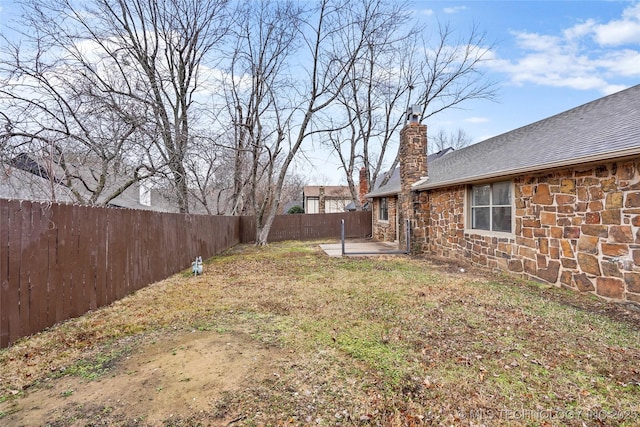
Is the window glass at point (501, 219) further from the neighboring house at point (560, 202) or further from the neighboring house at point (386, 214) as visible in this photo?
the neighboring house at point (386, 214)

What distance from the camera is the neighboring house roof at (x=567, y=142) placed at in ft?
14.9

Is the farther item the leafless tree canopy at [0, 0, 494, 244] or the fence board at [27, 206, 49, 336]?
the leafless tree canopy at [0, 0, 494, 244]

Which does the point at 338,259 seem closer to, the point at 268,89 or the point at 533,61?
the point at 268,89

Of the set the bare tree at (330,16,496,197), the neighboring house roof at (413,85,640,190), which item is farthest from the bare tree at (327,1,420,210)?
the neighboring house roof at (413,85,640,190)

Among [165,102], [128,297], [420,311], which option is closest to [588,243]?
[420,311]

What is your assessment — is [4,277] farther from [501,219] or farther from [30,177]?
[501,219]

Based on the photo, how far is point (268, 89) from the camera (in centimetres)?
1361

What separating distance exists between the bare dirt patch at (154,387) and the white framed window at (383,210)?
475 inches

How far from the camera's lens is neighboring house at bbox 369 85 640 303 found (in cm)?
439

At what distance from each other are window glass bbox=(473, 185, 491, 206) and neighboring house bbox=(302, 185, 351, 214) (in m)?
27.1

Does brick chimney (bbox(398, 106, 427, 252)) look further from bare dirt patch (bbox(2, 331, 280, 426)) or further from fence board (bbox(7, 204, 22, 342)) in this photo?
fence board (bbox(7, 204, 22, 342))

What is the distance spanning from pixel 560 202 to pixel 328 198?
1213 inches

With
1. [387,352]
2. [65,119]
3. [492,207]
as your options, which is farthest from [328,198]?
[387,352]

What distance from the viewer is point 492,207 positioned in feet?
23.5
